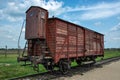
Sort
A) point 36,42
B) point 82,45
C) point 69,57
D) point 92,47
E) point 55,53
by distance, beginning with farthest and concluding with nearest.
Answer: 1. point 92,47
2. point 82,45
3. point 69,57
4. point 36,42
5. point 55,53

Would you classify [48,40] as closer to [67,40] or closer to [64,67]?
[67,40]

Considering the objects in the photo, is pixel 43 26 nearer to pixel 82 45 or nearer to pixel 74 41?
pixel 74 41

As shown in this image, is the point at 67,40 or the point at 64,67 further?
the point at 67,40

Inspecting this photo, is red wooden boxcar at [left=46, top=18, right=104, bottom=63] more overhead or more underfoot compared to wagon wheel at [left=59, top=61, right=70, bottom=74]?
more overhead

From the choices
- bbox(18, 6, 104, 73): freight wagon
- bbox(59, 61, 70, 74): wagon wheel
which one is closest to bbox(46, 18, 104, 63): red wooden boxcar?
bbox(18, 6, 104, 73): freight wagon

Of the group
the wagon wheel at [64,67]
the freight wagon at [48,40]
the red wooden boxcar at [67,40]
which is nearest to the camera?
the freight wagon at [48,40]

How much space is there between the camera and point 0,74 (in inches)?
595

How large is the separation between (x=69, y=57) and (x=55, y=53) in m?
2.36

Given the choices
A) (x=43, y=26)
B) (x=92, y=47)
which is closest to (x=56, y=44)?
(x=43, y=26)

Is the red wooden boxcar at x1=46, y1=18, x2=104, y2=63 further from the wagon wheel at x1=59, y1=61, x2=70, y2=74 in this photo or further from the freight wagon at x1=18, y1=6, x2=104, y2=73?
the wagon wheel at x1=59, y1=61, x2=70, y2=74

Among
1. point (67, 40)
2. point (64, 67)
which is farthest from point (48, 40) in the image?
point (64, 67)

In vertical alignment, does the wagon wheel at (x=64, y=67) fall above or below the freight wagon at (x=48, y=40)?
below

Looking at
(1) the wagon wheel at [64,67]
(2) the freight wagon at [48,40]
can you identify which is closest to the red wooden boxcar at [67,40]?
(2) the freight wagon at [48,40]

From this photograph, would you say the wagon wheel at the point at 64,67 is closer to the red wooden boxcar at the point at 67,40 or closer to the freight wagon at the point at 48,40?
the freight wagon at the point at 48,40
